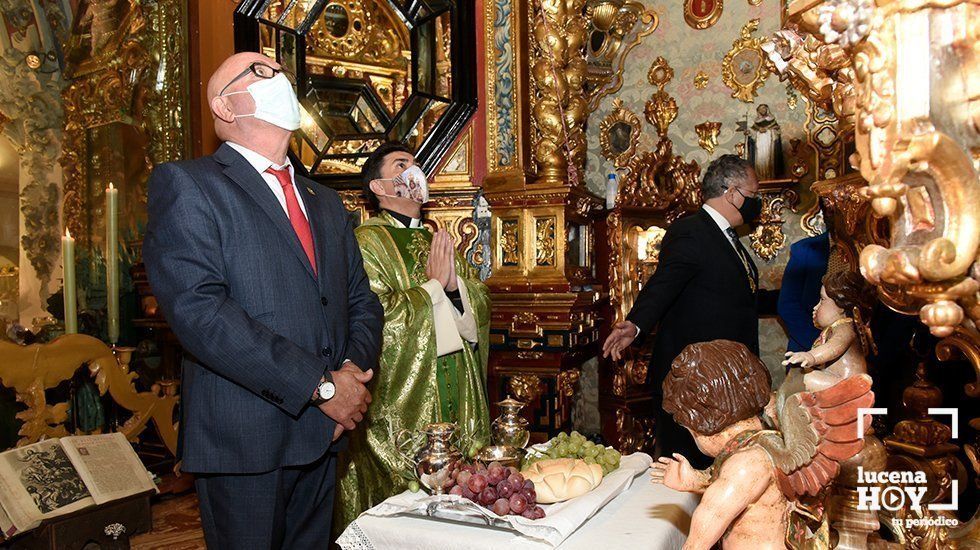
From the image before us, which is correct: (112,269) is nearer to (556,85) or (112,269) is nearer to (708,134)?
(556,85)

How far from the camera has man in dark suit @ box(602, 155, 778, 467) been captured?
3.70m

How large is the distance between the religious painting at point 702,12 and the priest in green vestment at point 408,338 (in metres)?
2.63

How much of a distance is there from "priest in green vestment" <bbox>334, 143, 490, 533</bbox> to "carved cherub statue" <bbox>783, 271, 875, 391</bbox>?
65.6 inches

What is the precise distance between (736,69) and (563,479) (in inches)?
150

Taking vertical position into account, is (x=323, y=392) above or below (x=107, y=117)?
below

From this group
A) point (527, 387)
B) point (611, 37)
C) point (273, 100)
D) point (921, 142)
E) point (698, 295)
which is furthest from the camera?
point (611, 37)

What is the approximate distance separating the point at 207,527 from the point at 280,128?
3.93 feet

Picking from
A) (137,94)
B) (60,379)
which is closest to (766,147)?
(137,94)

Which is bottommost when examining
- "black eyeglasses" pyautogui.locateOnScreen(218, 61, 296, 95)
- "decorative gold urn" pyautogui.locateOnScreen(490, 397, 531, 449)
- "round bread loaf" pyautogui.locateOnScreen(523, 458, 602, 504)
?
"round bread loaf" pyautogui.locateOnScreen(523, 458, 602, 504)

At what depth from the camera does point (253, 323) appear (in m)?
2.14

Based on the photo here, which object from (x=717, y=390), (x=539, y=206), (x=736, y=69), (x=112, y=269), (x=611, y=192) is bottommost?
(x=717, y=390)

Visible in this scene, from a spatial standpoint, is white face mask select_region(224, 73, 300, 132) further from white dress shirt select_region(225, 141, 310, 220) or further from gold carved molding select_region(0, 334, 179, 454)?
gold carved molding select_region(0, 334, 179, 454)

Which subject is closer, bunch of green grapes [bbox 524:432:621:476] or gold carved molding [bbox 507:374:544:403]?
bunch of green grapes [bbox 524:432:621:476]

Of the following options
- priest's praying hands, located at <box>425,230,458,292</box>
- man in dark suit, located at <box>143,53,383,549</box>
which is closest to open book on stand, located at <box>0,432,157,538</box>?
man in dark suit, located at <box>143,53,383,549</box>
